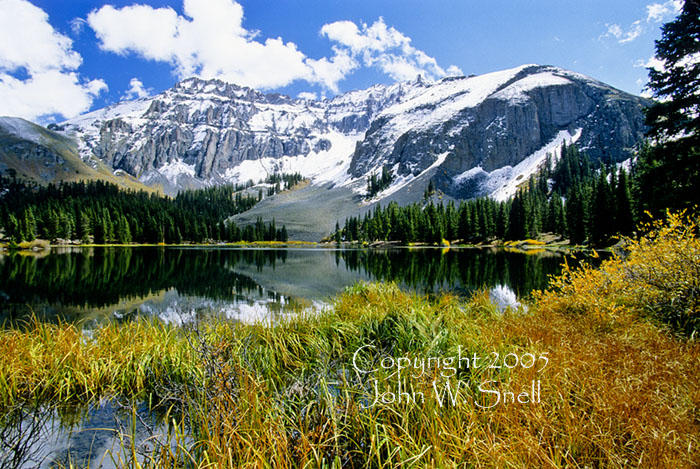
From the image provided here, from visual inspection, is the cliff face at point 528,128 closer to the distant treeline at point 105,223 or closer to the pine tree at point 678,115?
the distant treeline at point 105,223

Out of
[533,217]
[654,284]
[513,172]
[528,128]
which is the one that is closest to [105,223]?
[654,284]

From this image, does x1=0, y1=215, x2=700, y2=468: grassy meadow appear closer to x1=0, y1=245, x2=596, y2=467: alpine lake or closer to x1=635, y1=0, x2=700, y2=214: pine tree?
x1=0, y1=245, x2=596, y2=467: alpine lake

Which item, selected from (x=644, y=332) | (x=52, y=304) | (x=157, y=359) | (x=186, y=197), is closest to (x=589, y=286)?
(x=644, y=332)

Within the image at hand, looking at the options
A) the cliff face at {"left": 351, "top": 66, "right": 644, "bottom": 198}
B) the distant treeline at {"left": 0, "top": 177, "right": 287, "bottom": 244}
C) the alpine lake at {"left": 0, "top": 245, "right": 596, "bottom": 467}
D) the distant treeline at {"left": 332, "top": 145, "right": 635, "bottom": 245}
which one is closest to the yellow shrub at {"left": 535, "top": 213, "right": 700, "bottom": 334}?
the alpine lake at {"left": 0, "top": 245, "right": 596, "bottom": 467}

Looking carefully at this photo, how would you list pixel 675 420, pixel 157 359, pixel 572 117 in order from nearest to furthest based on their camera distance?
pixel 675 420 < pixel 157 359 < pixel 572 117

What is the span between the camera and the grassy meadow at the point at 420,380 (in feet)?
10.1

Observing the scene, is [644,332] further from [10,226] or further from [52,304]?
[10,226]

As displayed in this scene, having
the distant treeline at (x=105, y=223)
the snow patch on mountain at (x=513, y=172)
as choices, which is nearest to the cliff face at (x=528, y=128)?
the snow patch on mountain at (x=513, y=172)

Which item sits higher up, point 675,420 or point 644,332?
point 675,420

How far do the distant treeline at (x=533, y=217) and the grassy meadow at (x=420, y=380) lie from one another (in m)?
51.3

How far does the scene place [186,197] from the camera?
196m

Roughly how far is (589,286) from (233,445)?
9.50 metres

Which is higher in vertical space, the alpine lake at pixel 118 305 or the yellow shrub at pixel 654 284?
the yellow shrub at pixel 654 284

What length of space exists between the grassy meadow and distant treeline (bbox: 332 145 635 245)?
51277mm
